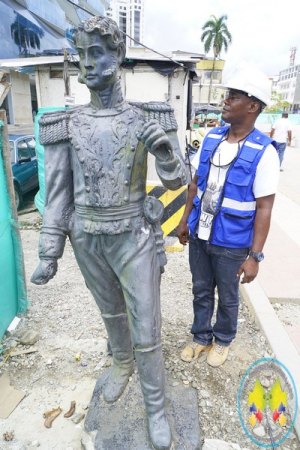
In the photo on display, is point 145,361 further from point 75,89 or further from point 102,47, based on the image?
point 75,89

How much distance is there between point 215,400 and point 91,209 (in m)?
1.77

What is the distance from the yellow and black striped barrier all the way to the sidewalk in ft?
4.55

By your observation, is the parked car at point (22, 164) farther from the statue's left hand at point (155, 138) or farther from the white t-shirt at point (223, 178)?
the statue's left hand at point (155, 138)

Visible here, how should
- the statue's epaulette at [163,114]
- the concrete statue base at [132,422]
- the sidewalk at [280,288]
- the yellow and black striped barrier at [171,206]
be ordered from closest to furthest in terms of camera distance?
the statue's epaulette at [163,114]
the concrete statue base at [132,422]
the sidewalk at [280,288]
the yellow and black striped barrier at [171,206]

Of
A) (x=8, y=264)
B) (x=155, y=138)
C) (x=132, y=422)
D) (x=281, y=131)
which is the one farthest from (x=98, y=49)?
(x=281, y=131)

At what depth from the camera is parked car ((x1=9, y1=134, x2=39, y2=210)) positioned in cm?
741

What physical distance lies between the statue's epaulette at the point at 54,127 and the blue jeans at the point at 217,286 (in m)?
1.34

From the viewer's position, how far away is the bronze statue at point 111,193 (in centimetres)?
169

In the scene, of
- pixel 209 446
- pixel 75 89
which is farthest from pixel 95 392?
pixel 75 89

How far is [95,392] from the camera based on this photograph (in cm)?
239

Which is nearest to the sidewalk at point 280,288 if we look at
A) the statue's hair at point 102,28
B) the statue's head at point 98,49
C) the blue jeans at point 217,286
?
the blue jeans at point 217,286

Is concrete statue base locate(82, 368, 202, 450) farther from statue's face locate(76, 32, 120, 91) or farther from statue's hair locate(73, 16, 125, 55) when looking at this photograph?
statue's hair locate(73, 16, 125, 55)

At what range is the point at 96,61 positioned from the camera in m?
1.66

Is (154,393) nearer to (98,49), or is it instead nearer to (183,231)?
(183,231)
